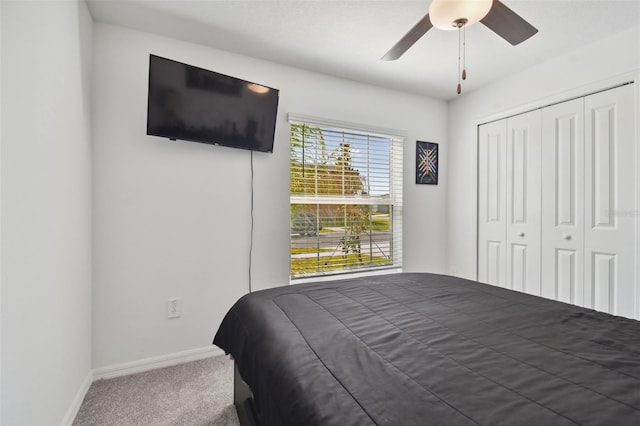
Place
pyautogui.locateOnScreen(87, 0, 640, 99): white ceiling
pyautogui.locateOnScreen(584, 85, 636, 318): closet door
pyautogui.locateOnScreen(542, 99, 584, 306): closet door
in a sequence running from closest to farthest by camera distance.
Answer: pyautogui.locateOnScreen(87, 0, 640, 99): white ceiling, pyautogui.locateOnScreen(584, 85, 636, 318): closet door, pyautogui.locateOnScreen(542, 99, 584, 306): closet door

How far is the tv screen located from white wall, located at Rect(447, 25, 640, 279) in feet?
7.29

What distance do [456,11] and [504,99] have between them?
191 cm

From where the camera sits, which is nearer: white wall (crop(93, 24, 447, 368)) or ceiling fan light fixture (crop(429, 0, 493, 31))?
ceiling fan light fixture (crop(429, 0, 493, 31))

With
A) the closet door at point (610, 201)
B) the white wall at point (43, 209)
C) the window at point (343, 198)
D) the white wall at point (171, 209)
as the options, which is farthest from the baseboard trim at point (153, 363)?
the closet door at point (610, 201)

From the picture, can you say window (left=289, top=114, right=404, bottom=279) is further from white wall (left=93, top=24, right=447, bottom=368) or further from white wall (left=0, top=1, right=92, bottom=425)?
white wall (left=0, top=1, right=92, bottom=425)

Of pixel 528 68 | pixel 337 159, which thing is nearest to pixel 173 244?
pixel 337 159

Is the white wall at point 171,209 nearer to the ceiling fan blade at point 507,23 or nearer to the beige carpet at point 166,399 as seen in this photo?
the beige carpet at point 166,399

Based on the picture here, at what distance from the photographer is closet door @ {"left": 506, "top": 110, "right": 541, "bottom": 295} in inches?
105

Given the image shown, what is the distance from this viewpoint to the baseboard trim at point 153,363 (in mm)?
2002

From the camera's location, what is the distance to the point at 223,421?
1.57m

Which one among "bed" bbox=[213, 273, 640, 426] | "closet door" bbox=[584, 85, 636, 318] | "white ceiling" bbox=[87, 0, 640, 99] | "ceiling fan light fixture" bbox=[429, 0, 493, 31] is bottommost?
"bed" bbox=[213, 273, 640, 426]

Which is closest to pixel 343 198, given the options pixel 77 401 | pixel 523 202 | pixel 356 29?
pixel 356 29

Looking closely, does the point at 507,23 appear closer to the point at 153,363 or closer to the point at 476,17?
the point at 476,17

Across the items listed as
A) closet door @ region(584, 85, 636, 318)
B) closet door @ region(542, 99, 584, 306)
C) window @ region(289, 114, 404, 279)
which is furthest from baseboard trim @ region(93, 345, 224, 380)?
closet door @ region(584, 85, 636, 318)
